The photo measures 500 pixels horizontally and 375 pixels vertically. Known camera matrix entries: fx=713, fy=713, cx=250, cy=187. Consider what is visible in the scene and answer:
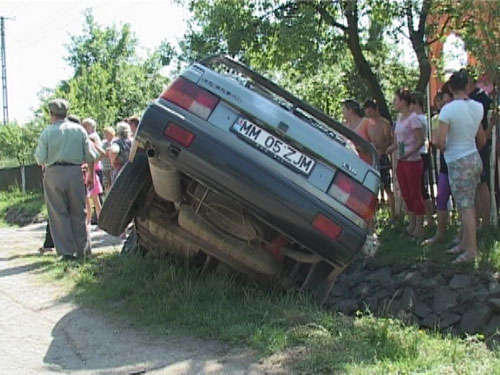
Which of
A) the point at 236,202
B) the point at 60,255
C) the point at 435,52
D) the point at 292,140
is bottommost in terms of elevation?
the point at 60,255

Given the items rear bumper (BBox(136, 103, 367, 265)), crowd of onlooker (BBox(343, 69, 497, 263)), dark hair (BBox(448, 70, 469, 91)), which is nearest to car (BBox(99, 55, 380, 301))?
rear bumper (BBox(136, 103, 367, 265))

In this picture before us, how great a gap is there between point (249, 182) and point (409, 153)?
148 inches

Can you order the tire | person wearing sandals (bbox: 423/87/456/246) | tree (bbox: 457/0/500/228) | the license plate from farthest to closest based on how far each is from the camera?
tree (bbox: 457/0/500/228) < person wearing sandals (bbox: 423/87/456/246) < the tire < the license plate

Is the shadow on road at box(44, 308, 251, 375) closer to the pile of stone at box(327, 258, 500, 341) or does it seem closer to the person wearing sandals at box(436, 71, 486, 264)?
the pile of stone at box(327, 258, 500, 341)

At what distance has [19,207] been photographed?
833 inches

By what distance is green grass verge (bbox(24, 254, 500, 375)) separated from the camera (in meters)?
4.07

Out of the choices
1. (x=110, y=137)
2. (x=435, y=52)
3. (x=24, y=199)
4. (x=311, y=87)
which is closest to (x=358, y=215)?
(x=110, y=137)

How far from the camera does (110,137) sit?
11289mm

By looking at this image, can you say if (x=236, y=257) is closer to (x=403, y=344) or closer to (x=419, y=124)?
(x=403, y=344)

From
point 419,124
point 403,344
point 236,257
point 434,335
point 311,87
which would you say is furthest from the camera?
point 311,87

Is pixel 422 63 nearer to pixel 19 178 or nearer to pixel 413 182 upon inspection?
pixel 413 182

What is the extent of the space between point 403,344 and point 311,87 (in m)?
16.0

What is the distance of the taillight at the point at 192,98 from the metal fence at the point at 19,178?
2140 centimetres

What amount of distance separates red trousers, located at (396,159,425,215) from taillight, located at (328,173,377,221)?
324cm
